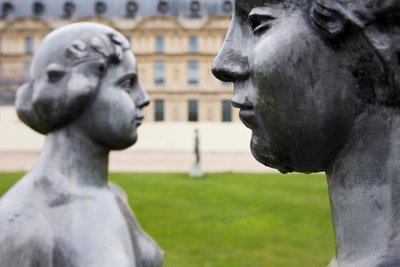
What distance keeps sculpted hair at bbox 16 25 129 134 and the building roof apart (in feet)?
98.5

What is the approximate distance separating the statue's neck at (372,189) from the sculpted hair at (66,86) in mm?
1258

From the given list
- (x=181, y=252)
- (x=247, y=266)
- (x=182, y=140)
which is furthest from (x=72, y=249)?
(x=182, y=140)

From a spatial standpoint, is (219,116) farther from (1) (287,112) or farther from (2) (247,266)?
(1) (287,112)

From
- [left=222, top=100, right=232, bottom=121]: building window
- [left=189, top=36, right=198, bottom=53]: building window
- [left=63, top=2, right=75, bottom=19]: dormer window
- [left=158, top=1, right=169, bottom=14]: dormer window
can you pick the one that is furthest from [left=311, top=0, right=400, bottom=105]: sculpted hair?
[left=63, top=2, right=75, bottom=19]: dormer window

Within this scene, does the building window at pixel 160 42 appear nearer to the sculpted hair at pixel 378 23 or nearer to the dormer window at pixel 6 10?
the dormer window at pixel 6 10

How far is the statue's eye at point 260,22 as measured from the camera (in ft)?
2.74

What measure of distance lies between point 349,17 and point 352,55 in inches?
2.2

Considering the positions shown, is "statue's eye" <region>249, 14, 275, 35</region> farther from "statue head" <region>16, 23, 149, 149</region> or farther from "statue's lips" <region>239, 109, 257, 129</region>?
Result: "statue head" <region>16, 23, 149, 149</region>

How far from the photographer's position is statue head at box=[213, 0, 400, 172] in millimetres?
745

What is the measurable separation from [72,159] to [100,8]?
31082 mm

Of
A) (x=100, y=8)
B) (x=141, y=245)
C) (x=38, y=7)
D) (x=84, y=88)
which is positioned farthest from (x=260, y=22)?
(x=38, y=7)

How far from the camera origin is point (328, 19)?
2.51ft

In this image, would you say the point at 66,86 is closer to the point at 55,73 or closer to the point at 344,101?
the point at 55,73

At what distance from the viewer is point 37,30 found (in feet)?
99.8
